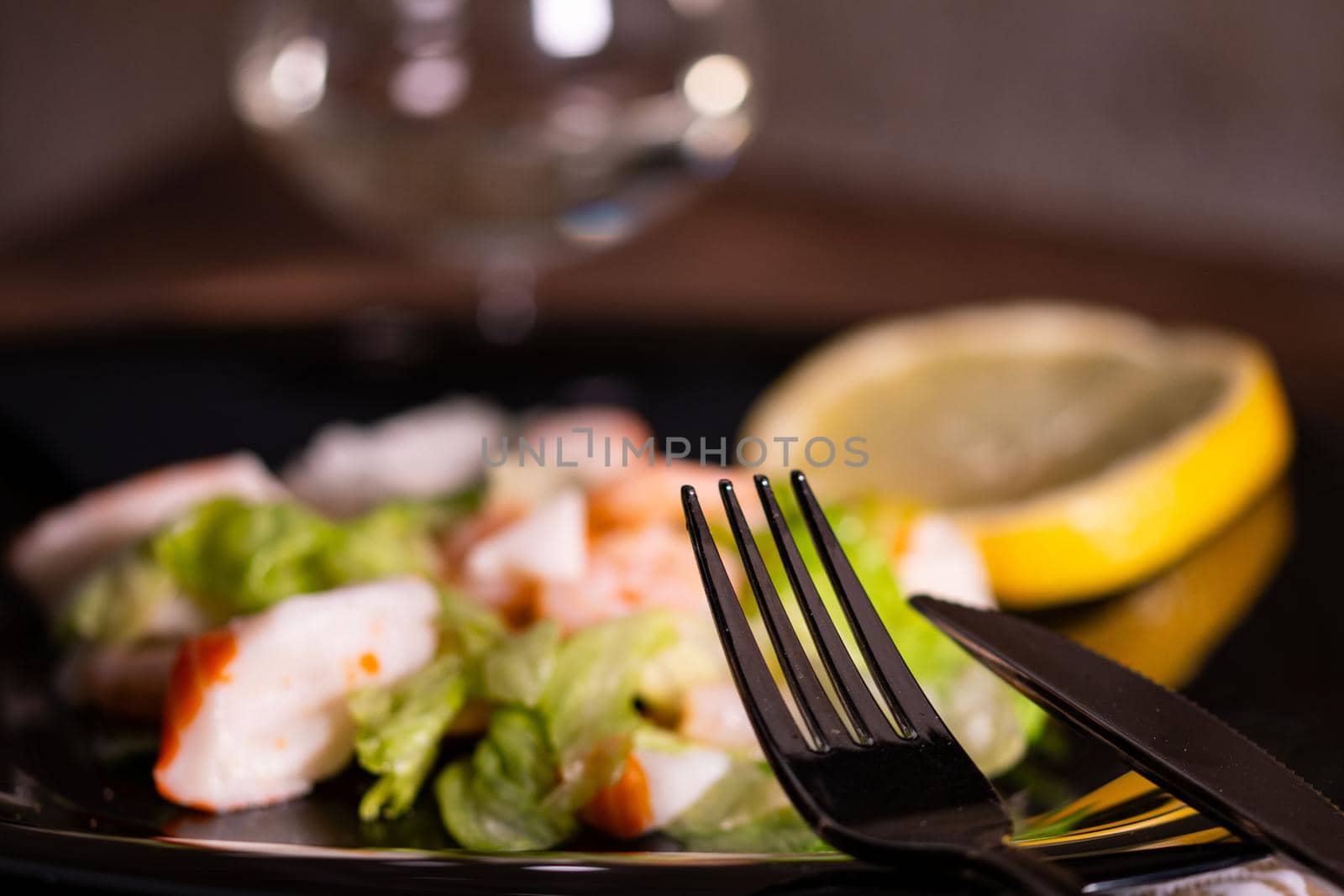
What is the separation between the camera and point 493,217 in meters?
2.86

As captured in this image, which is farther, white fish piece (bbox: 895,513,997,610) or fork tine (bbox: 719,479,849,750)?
white fish piece (bbox: 895,513,997,610)

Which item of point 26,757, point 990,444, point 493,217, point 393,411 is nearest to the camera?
point 26,757

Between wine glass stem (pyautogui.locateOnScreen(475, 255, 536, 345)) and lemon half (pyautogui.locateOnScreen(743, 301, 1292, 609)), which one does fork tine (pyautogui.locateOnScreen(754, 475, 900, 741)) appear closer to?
lemon half (pyautogui.locateOnScreen(743, 301, 1292, 609))

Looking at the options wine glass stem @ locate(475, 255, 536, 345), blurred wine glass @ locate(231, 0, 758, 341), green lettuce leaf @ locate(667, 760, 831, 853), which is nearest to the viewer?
green lettuce leaf @ locate(667, 760, 831, 853)

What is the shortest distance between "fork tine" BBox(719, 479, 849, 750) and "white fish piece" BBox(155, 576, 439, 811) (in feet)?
1.19

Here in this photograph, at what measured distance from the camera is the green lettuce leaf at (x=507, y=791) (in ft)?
3.85

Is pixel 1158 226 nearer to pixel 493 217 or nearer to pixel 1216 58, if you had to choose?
pixel 1216 58

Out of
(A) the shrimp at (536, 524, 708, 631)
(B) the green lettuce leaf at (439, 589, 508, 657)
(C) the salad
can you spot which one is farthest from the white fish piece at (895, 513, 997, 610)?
(B) the green lettuce leaf at (439, 589, 508, 657)

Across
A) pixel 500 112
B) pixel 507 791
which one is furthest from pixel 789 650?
pixel 500 112

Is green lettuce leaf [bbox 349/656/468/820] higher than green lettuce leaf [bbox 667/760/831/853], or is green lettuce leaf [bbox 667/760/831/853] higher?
green lettuce leaf [bbox 349/656/468/820]

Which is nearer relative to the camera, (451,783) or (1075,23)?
(451,783)

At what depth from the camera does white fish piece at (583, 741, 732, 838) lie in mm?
1169

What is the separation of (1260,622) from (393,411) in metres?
1.36

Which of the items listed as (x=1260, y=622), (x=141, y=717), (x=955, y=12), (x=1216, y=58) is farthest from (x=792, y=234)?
(x=141, y=717)
